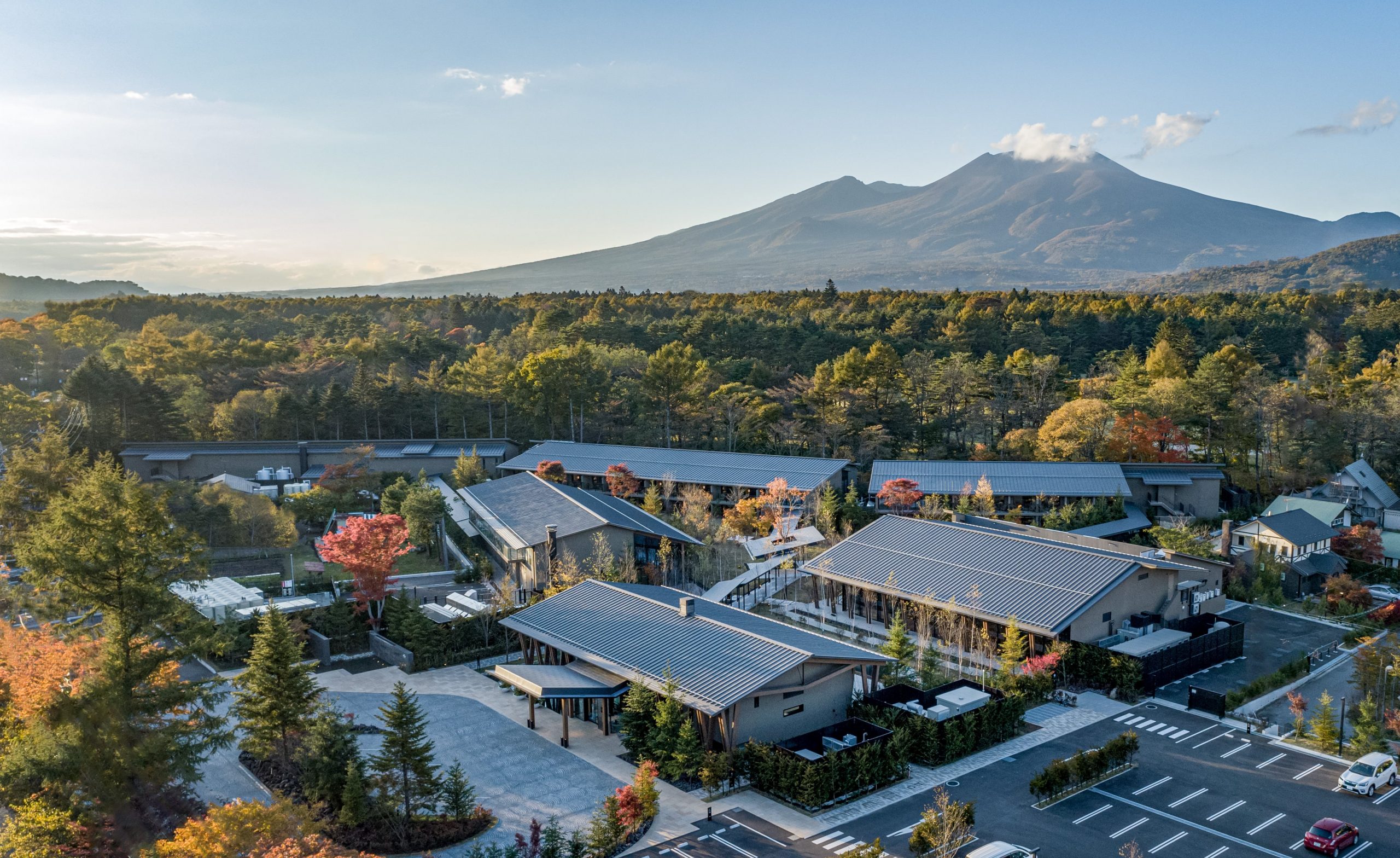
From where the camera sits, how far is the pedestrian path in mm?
18156

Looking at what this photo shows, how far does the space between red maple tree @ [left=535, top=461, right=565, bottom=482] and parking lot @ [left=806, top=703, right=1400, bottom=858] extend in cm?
2948

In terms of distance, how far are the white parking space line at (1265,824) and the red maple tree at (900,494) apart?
22637mm

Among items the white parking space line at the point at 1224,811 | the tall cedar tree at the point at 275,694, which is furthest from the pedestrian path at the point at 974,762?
the tall cedar tree at the point at 275,694

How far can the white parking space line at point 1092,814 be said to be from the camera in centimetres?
1766

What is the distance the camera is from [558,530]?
33094 millimetres

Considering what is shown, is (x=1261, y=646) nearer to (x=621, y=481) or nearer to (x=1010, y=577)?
(x=1010, y=577)

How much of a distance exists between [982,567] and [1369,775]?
1108cm

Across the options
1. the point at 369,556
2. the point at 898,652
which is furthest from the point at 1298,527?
the point at 369,556

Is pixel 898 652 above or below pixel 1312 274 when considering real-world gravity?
below

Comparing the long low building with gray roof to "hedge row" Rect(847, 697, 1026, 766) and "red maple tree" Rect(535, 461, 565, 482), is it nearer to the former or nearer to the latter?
"hedge row" Rect(847, 697, 1026, 766)

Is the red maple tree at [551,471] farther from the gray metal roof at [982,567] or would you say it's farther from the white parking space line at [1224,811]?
the white parking space line at [1224,811]

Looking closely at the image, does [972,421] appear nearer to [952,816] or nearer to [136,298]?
[952,816]

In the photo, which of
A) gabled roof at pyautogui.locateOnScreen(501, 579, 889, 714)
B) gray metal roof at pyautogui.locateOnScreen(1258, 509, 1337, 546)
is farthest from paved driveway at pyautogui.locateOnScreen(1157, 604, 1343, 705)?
gabled roof at pyautogui.locateOnScreen(501, 579, 889, 714)

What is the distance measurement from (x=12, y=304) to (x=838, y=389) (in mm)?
144319
